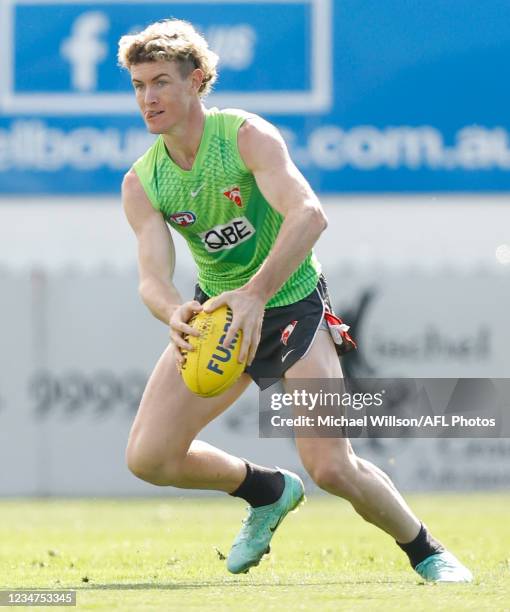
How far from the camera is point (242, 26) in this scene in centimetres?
1506

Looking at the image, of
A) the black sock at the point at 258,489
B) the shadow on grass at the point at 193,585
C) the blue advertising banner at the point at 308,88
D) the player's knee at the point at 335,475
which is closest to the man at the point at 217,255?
the player's knee at the point at 335,475

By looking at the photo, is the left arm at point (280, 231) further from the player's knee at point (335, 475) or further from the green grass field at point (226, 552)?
the green grass field at point (226, 552)

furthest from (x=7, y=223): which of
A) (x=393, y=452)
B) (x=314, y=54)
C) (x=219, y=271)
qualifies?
(x=219, y=271)

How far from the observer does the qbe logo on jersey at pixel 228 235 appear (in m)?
5.79

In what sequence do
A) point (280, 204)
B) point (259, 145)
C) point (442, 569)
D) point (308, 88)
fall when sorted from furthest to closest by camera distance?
point (308, 88) < point (442, 569) < point (259, 145) < point (280, 204)

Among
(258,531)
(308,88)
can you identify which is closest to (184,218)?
(258,531)

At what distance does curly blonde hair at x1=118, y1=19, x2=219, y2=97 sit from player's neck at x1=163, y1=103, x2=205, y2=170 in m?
0.15

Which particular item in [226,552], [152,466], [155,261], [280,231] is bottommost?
[226,552]

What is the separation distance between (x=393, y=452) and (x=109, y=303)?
10.1ft

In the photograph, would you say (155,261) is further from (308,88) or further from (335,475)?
(308,88)

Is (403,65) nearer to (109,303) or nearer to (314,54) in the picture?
(314,54)

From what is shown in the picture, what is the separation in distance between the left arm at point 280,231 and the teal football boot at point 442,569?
1.21m

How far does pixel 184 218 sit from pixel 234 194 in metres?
0.23

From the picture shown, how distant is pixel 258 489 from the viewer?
617 cm
